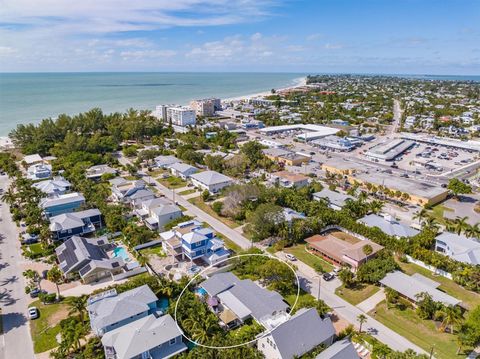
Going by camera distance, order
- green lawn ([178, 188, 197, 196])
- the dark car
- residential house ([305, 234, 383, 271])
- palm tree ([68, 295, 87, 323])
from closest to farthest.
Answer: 1. palm tree ([68, 295, 87, 323])
2. the dark car
3. residential house ([305, 234, 383, 271])
4. green lawn ([178, 188, 197, 196])

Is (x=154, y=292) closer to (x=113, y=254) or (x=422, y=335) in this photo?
(x=113, y=254)

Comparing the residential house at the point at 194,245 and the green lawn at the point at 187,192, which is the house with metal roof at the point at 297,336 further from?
A: the green lawn at the point at 187,192

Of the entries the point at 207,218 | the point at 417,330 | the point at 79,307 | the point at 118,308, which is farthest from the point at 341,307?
the point at 207,218

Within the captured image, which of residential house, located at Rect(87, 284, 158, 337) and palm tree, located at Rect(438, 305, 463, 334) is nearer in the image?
residential house, located at Rect(87, 284, 158, 337)

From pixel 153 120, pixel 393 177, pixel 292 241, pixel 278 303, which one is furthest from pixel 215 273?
pixel 153 120

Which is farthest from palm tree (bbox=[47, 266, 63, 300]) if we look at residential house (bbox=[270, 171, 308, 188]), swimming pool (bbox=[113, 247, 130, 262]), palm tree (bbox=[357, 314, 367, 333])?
residential house (bbox=[270, 171, 308, 188])

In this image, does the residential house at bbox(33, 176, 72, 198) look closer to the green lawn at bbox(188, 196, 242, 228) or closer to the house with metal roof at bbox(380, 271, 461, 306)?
the green lawn at bbox(188, 196, 242, 228)
